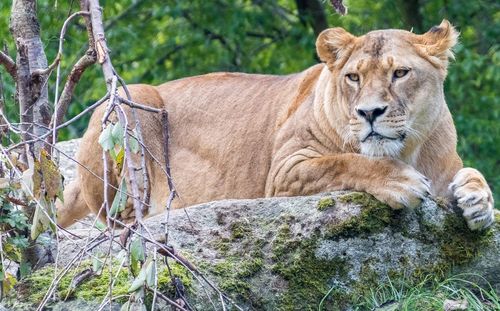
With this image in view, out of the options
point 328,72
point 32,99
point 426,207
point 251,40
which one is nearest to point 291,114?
point 328,72

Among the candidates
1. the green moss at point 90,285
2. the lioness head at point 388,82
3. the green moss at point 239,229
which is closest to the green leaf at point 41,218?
the green moss at point 90,285

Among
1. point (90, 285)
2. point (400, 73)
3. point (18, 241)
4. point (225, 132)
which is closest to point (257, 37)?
point (225, 132)

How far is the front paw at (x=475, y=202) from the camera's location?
6.11 meters

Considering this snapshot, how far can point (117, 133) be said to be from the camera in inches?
168

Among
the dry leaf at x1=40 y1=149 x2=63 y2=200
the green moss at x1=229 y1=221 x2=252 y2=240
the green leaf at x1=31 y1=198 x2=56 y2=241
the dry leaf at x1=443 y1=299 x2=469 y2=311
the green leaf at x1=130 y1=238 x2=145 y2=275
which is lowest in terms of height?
the dry leaf at x1=443 y1=299 x2=469 y2=311

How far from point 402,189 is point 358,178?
361 mm

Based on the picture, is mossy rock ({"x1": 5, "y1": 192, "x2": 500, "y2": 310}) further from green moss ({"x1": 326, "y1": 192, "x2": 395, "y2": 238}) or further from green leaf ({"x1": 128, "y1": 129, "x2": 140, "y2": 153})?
green leaf ({"x1": 128, "y1": 129, "x2": 140, "y2": 153})

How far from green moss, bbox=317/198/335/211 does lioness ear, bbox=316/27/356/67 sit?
1.24m

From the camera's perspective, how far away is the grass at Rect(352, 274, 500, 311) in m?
5.52

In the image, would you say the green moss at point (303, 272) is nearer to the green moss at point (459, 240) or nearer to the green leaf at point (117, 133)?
the green moss at point (459, 240)

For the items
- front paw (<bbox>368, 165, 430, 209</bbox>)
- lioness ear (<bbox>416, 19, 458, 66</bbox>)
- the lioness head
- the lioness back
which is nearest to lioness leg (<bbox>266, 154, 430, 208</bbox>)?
front paw (<bbox>368, 165, 430, 209</bbox>)

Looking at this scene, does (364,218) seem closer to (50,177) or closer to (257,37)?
(50,177)

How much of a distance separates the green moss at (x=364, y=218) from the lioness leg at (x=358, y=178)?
2.0 inches

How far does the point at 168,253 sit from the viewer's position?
14.3 feet
